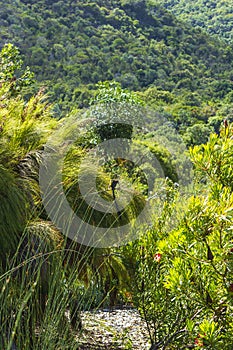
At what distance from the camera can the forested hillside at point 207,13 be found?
44.3 metres

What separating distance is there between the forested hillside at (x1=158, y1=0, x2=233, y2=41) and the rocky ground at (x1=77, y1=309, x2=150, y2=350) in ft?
139

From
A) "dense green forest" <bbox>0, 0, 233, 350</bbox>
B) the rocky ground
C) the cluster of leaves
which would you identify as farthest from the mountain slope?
the cluster of leaves

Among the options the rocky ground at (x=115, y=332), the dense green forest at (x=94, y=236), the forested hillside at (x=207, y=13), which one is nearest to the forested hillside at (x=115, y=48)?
the forested hillside at (x=207, y=13)

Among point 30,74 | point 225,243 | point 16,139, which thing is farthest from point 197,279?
point 30,74

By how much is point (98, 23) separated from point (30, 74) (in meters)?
30.9

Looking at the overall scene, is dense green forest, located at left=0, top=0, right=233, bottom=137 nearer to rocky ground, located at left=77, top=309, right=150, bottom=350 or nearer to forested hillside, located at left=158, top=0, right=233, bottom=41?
forested hillside, located at left=158, top=0, right=233, bottom=41

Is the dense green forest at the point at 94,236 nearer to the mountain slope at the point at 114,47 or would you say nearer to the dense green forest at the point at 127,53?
the dense green forest at the point at 127,53

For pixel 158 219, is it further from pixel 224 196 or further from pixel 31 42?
pixel 31 42

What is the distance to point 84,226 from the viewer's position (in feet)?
7.12

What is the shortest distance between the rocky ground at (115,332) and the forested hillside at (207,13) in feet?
139

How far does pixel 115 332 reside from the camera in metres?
2.62

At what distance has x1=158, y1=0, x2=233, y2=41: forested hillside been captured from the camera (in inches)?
1745

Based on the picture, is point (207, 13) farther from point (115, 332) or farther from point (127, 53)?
point (115, 332)

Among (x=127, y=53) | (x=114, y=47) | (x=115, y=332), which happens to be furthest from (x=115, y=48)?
(x=115, y=332)
